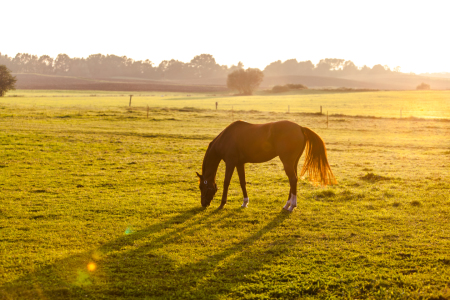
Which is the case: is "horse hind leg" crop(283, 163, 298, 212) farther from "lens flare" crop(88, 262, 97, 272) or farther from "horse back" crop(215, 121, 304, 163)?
"lens flare" crop(88, 262, 97, 272)

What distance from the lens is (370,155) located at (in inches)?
712

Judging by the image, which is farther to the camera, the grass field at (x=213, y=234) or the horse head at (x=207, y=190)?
the horse head at (x=207, y=190)

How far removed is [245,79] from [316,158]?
97454 mm

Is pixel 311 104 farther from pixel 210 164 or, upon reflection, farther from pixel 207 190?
pixel 207 190

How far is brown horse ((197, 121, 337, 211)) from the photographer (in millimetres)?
8445

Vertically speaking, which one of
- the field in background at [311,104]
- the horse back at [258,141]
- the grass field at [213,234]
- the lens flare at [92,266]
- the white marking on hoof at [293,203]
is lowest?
the lens flare at [92,266]

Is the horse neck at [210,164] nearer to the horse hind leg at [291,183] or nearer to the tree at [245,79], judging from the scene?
the horse hind leg at [291,183]

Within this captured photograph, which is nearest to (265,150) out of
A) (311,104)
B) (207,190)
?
(207,190)

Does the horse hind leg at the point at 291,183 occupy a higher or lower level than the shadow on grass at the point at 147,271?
higher

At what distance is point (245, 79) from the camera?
10419 centimetres

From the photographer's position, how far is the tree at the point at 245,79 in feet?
343

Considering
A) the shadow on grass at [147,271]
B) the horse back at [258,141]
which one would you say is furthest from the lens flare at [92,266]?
the horse back at [258,141]

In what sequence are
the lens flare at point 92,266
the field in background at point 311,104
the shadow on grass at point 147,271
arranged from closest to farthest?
the shadow on grass at point 147,271
the lens flare at point 92,266
the field in background at point 311,104

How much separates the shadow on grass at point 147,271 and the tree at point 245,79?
327ft
